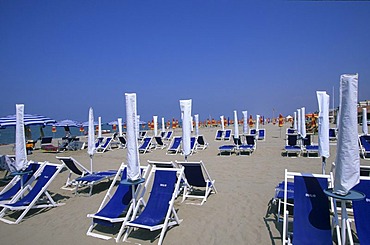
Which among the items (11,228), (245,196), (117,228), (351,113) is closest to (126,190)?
(117,228)

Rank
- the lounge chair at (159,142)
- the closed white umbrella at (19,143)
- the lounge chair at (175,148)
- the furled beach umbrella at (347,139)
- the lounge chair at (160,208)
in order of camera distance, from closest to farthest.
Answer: the furled beach umbrella at (347,139)
the lounge chair at (160,208)
the closed white umbrella at (19,143)
the lounge chair at (175,148)
the lounge chair at (159,142)

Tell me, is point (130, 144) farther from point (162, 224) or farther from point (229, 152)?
point (229, 152)

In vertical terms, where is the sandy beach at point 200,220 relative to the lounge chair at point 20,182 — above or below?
below

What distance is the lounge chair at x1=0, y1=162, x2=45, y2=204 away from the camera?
535 centimetres

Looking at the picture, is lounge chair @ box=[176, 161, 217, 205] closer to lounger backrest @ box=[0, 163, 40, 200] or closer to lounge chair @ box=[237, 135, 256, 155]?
lounger backrest @ box=[0, 163, 40, 200]

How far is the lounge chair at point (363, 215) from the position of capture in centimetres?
299

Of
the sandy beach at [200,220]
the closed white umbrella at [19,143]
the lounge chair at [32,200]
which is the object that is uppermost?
the closed white umbrella at [19,143]

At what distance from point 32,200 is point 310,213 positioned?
4.37 m

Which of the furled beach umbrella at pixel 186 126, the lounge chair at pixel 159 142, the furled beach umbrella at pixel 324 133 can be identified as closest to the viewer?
the furled beach umbrella at pixel 324 133

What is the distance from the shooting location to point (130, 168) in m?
4.21

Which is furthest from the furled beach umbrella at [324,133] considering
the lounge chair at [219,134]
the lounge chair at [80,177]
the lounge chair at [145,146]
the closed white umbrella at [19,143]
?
A: the lounge chair at [219,134]

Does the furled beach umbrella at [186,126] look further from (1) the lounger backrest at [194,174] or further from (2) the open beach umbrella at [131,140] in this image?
(2) the open beach umbrella at [131,140]

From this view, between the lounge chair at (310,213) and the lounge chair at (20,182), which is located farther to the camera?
the lounge chair at (20,182)

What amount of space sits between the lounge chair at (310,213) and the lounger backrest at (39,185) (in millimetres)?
4114
